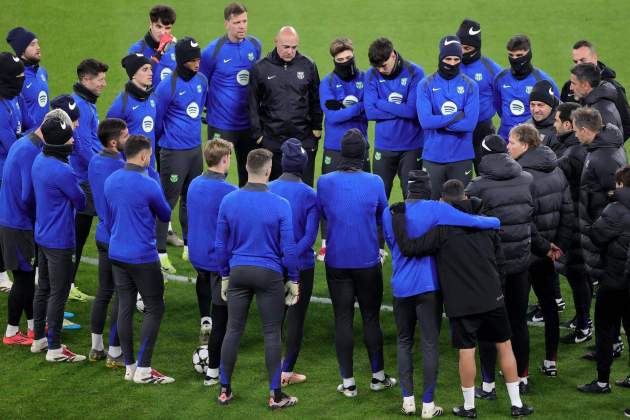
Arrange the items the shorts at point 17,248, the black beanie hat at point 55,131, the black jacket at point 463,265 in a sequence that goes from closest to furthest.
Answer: the black jacket at point 463,265
the black beanie hat at point 55,131
the shorts at point 17,248

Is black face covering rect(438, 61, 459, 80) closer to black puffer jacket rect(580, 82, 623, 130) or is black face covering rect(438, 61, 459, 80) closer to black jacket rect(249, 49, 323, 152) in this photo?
black puffer jacket rect(580, 82, 623, 130)

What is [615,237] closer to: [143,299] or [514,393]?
[514,393]

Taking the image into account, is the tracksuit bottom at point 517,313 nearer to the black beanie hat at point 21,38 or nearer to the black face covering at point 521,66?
the black face covering at point 521,66

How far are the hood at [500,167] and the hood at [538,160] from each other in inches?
14.3

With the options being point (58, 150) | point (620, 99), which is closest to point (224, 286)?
point (58, 150)

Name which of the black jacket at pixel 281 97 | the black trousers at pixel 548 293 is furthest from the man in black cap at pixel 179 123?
the black trousers at pixel 548 293

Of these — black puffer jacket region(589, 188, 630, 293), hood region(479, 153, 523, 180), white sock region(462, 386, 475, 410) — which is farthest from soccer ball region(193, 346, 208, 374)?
black puffer jacket region(589, 188, 630, 293)

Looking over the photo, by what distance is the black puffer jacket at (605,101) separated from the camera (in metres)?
10.4

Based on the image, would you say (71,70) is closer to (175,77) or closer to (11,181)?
(175,77)

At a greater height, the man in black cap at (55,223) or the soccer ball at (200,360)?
the man in black cap at (55,223)

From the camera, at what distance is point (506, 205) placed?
8250 mm

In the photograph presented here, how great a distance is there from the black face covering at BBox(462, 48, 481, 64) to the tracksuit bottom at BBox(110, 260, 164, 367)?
4776 millimetres

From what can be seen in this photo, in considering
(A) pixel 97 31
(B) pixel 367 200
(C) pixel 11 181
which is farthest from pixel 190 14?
(B) pixel 367 200

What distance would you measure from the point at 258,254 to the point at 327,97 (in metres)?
3.78
